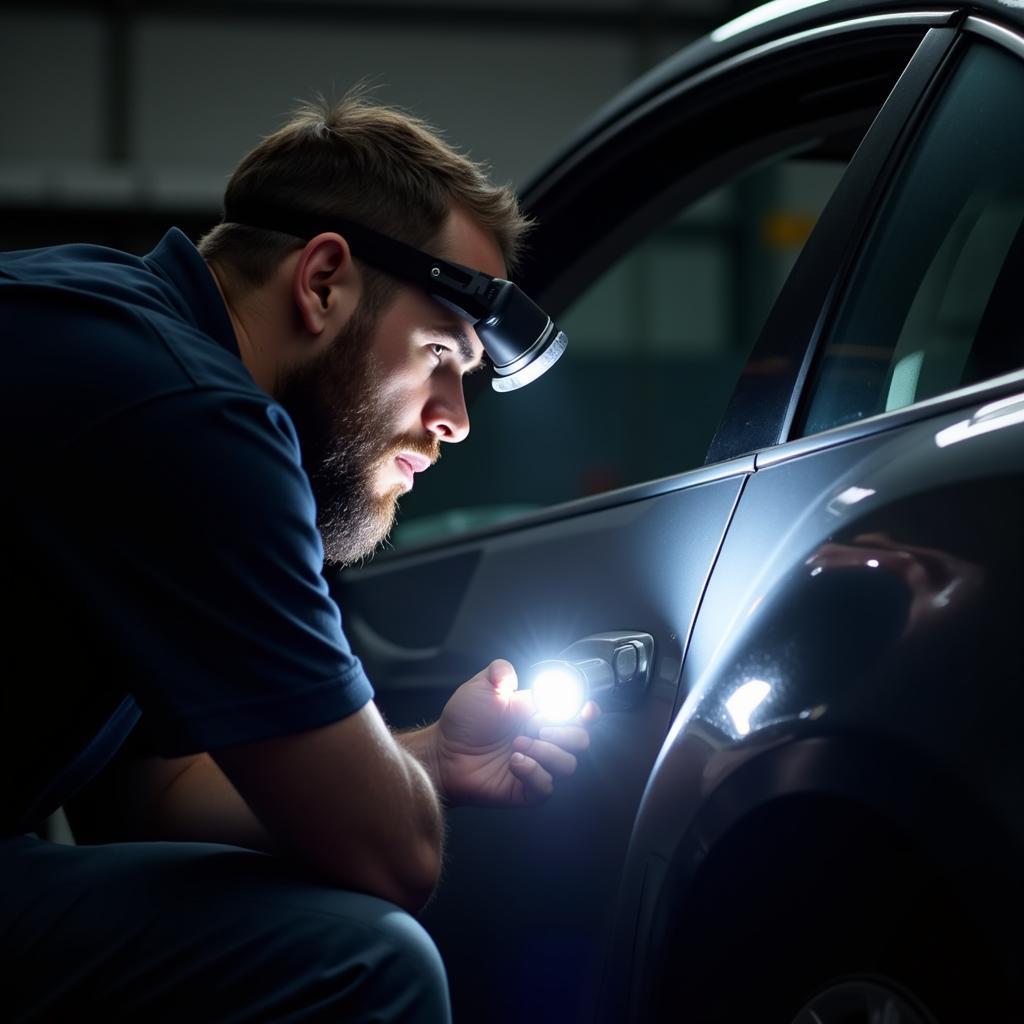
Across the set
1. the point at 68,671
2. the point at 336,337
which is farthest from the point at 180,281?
the point at 68,671

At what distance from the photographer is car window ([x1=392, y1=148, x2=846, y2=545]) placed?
11164mm

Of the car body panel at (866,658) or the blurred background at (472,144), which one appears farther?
the blurred background at (472,144)

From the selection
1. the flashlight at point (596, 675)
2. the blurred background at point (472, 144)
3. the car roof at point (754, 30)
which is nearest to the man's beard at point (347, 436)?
the flashlight at point (596, 675)

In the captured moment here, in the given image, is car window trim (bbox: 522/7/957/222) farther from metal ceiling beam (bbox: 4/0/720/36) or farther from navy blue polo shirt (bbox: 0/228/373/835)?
metal ceiling beam (bbox: 4/0/720/36)

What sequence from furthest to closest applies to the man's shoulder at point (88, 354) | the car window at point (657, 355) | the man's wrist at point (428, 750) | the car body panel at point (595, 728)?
the car window at point (657, 355)
the man's wrist at point (428, 750)
the car body panel at point (595, 728)
the man's shoulder at point (88, 354)

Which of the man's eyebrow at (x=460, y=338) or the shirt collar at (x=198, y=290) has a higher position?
the shirt collar at (x=198, y=290)

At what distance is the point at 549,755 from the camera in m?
1.39

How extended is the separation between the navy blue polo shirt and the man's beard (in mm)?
334

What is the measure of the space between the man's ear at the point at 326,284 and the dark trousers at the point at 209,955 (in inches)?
26.1

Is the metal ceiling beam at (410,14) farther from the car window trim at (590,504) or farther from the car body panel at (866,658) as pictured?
the car body panel at (866,658)

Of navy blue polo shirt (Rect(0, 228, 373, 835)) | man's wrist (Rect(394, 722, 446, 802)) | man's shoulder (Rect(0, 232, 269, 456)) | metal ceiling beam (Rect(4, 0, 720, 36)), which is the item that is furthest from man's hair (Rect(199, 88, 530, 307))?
metal ceiling beam (Rect(4, 0, 720, 36))

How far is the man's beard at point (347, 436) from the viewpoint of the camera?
1531 mm

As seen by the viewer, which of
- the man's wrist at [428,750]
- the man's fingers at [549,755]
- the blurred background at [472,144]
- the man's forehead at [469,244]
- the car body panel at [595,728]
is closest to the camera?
the car body panel at [595,728]

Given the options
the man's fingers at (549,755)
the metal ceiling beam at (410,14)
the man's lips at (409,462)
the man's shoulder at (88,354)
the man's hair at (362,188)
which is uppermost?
the metal ceiling beam at (410,14)
